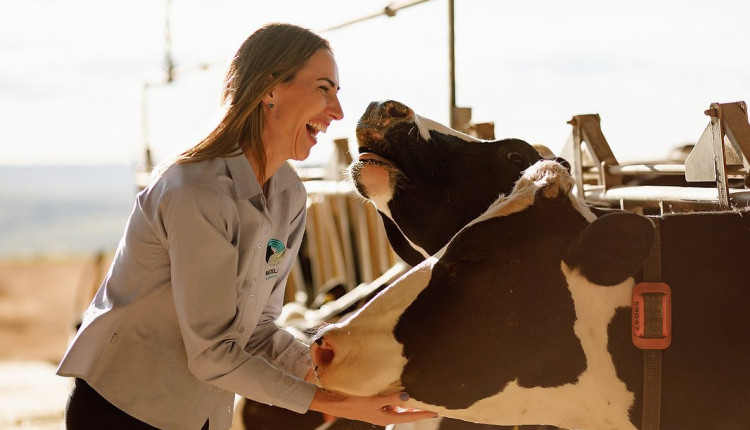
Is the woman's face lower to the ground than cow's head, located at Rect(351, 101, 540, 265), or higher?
higher

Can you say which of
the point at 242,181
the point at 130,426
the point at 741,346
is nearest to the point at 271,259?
the point at 242,181

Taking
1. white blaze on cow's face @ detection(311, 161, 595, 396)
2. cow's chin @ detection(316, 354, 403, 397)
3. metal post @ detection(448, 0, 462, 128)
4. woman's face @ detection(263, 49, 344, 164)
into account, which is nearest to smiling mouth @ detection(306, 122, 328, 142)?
woman's face @ detection(263, 49, 344, 164)

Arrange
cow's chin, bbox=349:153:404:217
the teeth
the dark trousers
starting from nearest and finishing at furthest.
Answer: the dark trousers → the teeth → cow's chin, bbox=349:153:404:217

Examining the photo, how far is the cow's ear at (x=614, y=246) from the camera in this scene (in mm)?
1776

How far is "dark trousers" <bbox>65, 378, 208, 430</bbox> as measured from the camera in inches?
79.7

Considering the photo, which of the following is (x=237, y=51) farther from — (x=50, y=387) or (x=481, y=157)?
(x=50, y=387)

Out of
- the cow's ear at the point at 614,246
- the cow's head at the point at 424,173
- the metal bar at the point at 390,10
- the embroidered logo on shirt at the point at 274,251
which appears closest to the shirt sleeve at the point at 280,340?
the embroidered logo on shirt at the point at 274,251

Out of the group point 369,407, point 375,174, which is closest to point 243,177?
point 369,407

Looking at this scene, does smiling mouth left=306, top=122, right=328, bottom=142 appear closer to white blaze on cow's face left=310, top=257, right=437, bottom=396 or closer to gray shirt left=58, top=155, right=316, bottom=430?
gray shirt left=58, top=155, right=316, bottom=430

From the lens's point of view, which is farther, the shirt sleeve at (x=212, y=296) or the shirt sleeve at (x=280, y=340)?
the shirt sleeve at (x=280, y=340)

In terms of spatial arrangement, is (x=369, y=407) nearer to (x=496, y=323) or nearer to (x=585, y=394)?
(x=496, y=323)

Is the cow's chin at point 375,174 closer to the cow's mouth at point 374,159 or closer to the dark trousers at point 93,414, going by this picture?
the cow's mouth at point 374,159

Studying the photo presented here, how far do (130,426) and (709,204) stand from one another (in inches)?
73.4

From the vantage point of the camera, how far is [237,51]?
7.09 feet
